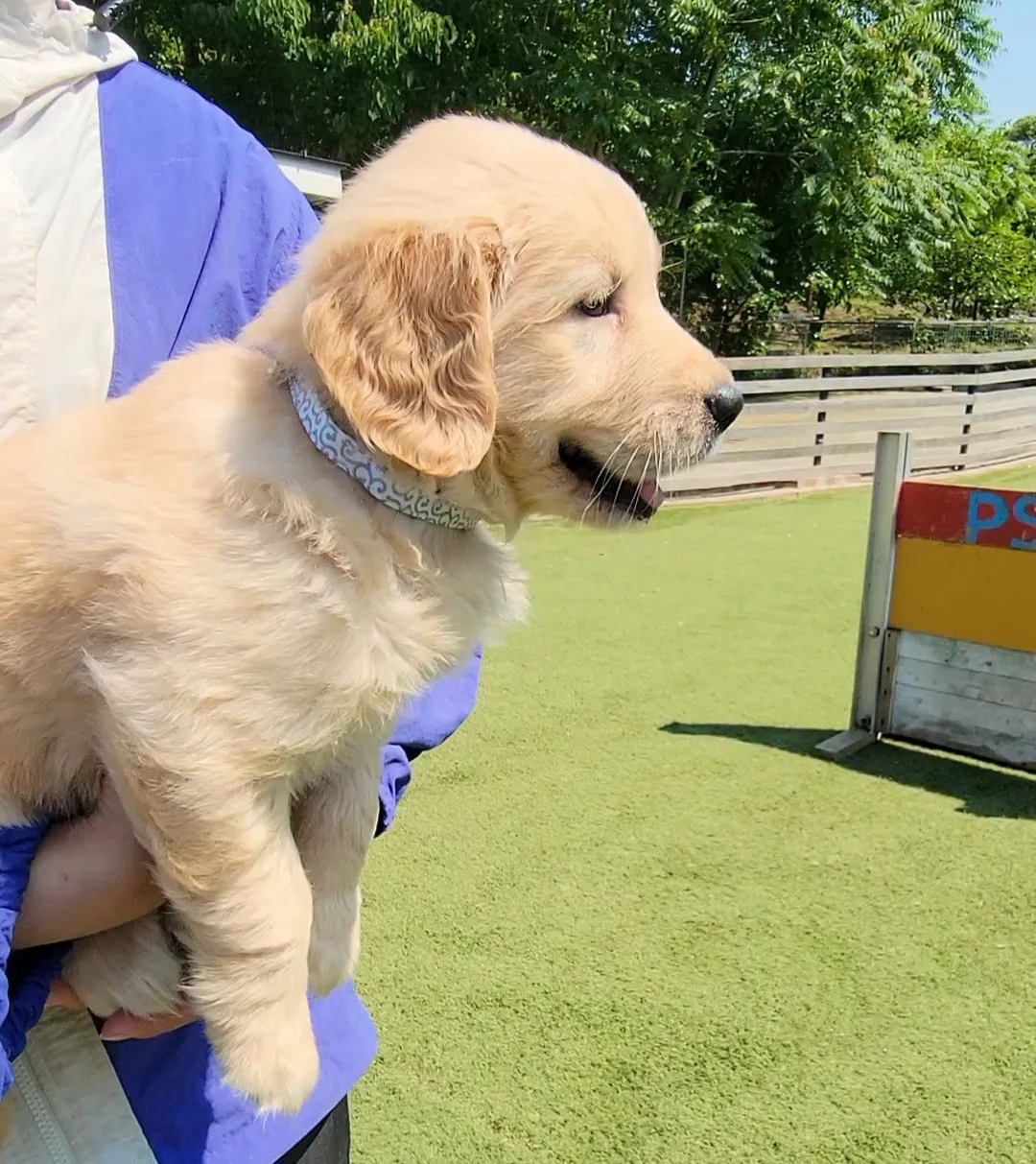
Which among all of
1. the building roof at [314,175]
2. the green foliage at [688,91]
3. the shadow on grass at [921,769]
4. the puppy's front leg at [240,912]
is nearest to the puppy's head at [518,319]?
the puppy's front leg at [240,912]

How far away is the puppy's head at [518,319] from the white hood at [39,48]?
390mm

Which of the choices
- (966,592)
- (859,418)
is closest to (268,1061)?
(966,592)

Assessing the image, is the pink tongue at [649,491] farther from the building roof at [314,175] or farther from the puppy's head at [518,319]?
the building roof at [314,175]

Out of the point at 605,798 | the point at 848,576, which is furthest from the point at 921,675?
the point at 848,576

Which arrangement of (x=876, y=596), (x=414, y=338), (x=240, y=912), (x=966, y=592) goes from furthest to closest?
(x=876, y=596), (x=966, y=592), (x=414, y=338), (x=240, y=912)

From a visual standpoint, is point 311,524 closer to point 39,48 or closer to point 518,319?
point 518,319

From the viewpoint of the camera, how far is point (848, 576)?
9289 mm

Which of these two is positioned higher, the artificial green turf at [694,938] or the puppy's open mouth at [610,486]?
the puppy's open mouth at [610,486]

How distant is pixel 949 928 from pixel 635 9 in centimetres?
1885

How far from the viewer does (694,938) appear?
4.02 metres

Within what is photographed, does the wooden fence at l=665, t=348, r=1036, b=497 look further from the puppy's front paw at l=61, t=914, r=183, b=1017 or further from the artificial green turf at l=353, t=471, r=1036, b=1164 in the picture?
the puppy's front paw at l=61, t=914, r=183, b=1017

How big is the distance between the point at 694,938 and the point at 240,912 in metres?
2.87

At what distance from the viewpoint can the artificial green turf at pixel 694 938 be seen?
3184mm

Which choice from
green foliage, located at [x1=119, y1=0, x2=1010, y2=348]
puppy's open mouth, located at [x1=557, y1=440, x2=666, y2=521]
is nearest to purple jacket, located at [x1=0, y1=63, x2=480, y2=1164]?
puppy's open mouth, located at [x1=557, y1=440, x2=666, y2=521]
